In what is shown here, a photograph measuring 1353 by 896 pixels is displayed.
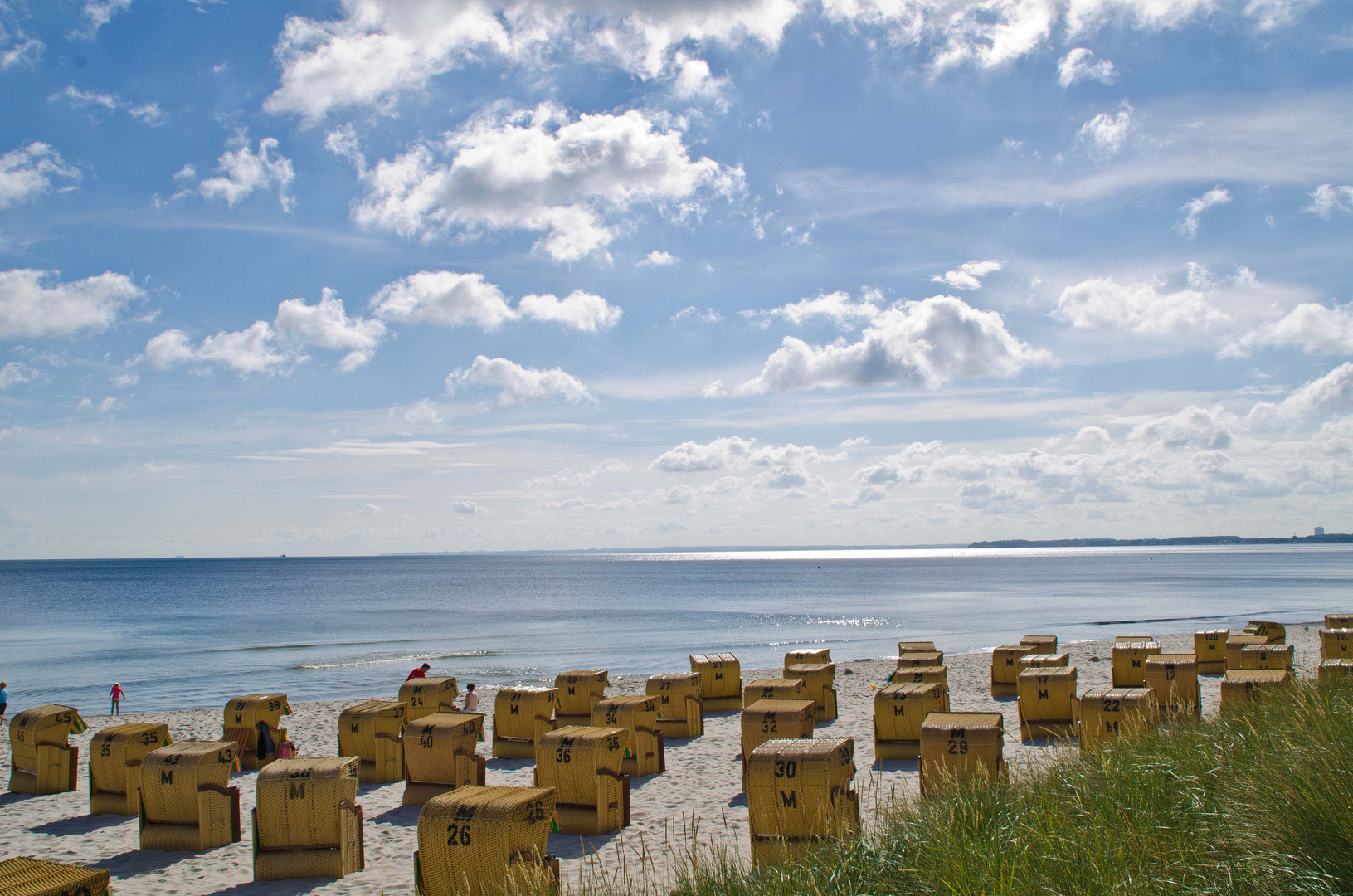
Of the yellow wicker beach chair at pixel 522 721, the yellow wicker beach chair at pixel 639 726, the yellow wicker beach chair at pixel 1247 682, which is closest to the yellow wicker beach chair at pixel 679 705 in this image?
the yellow wicker beach chair at pixel 522 721

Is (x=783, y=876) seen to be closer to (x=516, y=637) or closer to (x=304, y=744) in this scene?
(x=304, y=744)

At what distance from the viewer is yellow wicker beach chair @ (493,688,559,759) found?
56.1 ft

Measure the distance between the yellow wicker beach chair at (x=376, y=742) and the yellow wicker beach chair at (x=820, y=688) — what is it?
8.84 m

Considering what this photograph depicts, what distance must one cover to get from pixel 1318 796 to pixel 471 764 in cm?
1077

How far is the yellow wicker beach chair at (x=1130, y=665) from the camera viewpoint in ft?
69.6

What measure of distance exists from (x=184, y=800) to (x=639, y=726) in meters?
6.81

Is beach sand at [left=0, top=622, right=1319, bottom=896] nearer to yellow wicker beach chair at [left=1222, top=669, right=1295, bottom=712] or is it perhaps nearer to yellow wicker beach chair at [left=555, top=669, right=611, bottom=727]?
yellow wicker beach chair at [left=1222, top=669, right=1295, bottom=712]

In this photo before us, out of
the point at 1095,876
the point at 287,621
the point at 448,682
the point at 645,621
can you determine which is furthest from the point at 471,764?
the point at 287,621

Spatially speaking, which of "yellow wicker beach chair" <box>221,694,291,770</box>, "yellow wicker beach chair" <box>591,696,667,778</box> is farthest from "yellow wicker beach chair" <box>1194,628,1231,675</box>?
"yellow wicker beach chair" <box>221,694,291,770</box>

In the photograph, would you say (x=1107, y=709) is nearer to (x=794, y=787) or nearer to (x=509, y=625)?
(x=794, y=787)

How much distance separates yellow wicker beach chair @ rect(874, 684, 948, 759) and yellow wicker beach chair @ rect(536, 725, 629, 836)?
5880 millimetres

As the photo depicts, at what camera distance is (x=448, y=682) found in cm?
1897

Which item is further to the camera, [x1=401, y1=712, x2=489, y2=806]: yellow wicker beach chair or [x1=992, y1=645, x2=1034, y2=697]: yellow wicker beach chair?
[x1=992, y1=645, x2=1034, y2=697]: yellow wicker beach chair

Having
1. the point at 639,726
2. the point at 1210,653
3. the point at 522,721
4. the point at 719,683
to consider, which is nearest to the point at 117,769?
the point at 522,721
